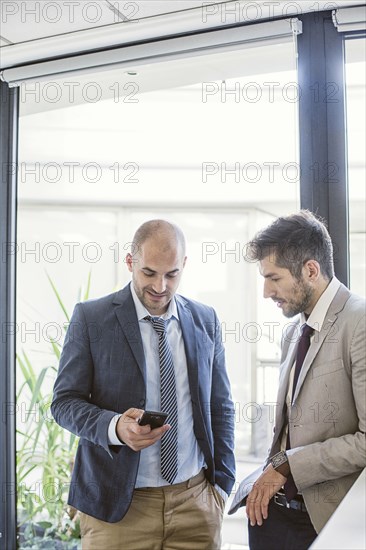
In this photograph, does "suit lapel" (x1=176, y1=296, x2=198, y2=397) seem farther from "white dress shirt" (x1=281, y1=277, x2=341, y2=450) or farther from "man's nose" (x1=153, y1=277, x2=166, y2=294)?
"white dress shirt" (x1=281, y1=277, x2=341, y2=450)

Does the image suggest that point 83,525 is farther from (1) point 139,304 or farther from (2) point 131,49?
(2) point 131,49

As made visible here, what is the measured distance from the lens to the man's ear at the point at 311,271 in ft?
6.57

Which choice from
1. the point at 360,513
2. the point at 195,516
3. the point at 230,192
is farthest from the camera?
the point at 230,192

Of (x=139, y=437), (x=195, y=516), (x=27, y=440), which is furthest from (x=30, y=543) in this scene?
(x=139, y=437)

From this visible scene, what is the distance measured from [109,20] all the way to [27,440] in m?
1.93

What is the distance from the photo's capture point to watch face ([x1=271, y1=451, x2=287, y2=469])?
189cm

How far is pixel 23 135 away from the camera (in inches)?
122

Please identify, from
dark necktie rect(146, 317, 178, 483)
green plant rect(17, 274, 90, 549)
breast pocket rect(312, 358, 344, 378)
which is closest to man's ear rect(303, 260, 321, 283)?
breast pocket rect(312, 358, 344, 378)

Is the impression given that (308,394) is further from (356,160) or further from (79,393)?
(356,160)

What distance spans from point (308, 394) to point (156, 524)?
689mm

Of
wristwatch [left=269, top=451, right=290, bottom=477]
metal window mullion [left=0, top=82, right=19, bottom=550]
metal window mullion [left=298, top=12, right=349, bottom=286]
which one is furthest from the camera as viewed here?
metal window mullion [left=0, top=82, right=19, bottom=550]

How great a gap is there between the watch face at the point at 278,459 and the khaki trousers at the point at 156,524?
38 cm

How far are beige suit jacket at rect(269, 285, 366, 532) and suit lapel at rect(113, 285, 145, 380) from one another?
0.53 m

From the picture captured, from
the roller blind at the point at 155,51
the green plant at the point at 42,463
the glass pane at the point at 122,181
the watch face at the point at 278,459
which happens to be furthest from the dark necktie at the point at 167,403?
the roller blind at the point at 155,51
